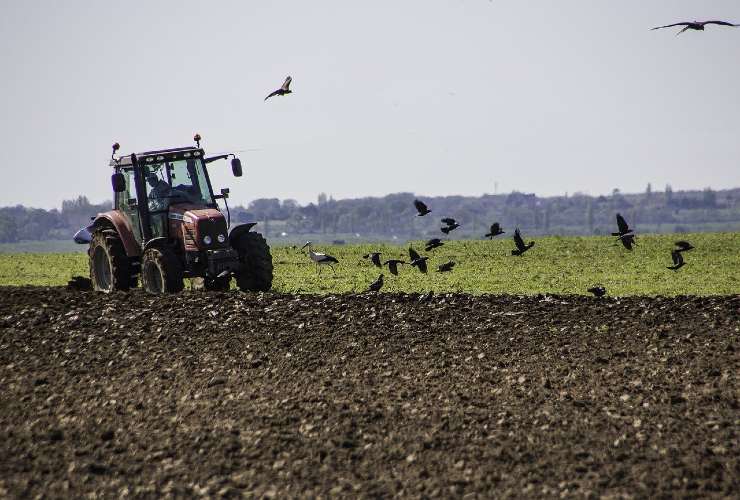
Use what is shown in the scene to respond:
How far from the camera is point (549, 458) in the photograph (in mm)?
10711

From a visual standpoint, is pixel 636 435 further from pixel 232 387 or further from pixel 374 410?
pixel 232 387

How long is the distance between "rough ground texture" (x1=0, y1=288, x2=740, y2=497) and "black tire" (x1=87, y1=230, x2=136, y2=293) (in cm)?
225

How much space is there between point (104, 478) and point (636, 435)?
518cm

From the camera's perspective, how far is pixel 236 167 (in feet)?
70.7

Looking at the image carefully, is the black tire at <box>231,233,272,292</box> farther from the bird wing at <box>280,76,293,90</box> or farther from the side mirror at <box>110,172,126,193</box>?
the bird wing at <box>280,76,293,90</box>

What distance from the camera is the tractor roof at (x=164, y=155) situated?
2183 cm

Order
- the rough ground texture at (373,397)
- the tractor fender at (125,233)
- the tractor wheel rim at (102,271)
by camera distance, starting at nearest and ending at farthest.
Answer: the rough ground texture at (373,397) → the tractor fender at (125,233) → the tractor wheel rim at (102,271)

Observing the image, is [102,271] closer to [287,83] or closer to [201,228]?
[201,228]

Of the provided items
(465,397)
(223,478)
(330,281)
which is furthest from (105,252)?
(223,478)

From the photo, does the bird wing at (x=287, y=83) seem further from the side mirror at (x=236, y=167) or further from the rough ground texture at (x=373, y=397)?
the rough ground texture at (x=373, y=397)

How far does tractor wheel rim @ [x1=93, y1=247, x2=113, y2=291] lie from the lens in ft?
78.4

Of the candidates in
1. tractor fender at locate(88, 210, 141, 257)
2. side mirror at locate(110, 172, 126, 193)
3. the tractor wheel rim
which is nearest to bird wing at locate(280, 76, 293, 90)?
side mirror at locate(110, 172, 126, 193)

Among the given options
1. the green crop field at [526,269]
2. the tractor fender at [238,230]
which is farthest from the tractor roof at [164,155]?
the green crop field at [526,269]

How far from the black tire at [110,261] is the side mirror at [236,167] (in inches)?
119
